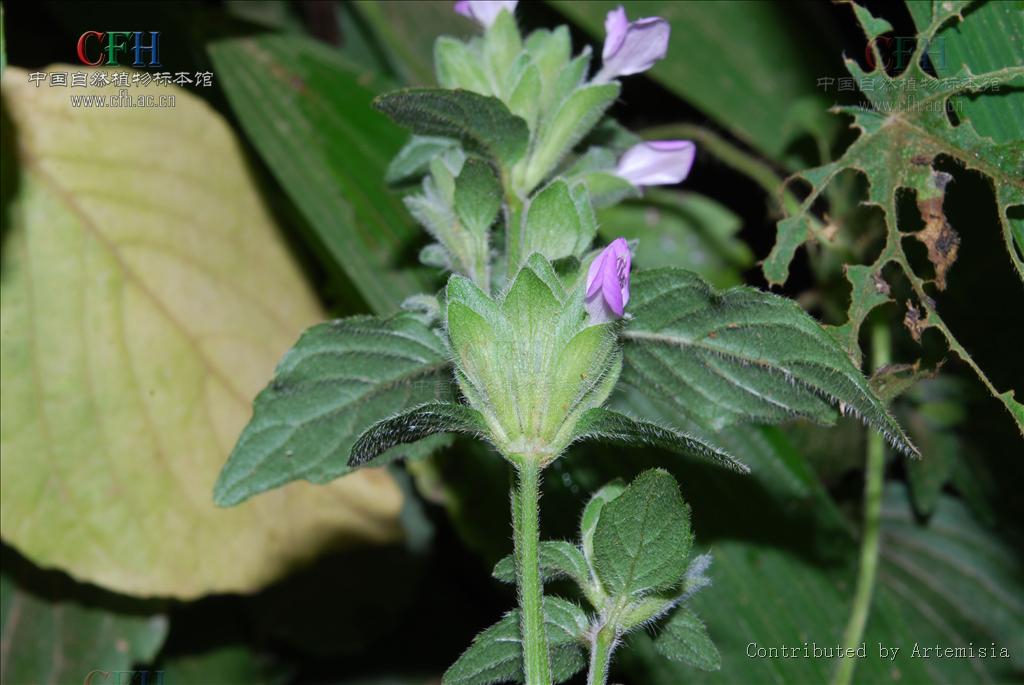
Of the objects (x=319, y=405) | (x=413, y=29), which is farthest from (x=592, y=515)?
(x=413, y=29)

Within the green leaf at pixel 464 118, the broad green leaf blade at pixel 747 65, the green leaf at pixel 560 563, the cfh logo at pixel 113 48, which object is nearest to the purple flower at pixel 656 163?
the green leaf at pixel 464 118

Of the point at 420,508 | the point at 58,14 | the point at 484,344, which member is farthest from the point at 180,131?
the point at 484,344

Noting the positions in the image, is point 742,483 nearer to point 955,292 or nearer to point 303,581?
point 955,292

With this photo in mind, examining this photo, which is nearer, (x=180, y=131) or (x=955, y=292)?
(x=955, y=292)

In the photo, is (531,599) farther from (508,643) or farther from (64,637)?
(64,637)

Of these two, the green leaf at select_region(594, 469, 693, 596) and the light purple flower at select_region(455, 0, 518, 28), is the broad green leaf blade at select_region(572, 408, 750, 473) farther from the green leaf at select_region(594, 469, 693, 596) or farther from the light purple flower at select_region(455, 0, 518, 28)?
the light purple flower at select_region(455, 0, 518, 28)

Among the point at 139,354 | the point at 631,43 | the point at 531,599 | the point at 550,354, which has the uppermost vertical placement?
the point at 631,43
